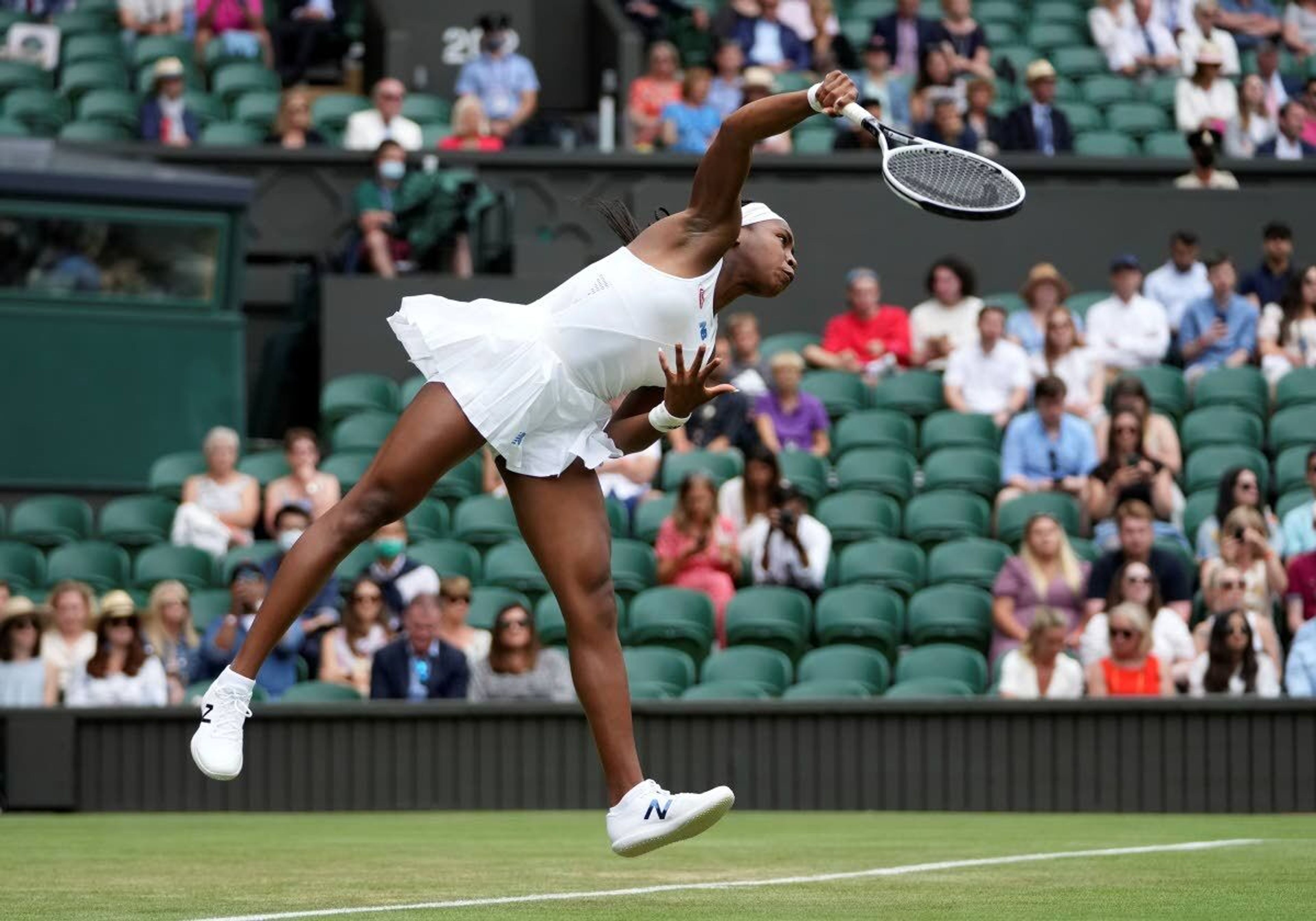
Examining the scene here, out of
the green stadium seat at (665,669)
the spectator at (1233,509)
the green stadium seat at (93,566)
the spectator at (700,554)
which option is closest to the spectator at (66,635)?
the green stadium seat at (93,566)

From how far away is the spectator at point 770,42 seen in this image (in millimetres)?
17344

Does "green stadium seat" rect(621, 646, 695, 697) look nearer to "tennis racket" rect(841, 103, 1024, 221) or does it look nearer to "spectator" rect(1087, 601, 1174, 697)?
"spectator" rect(1087, 601, 1174, 697)

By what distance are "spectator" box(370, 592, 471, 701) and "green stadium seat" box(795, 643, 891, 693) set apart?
169 centimetres

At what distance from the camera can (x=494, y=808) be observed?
11125 mm

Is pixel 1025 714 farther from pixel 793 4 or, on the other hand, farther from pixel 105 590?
pixel 793 4

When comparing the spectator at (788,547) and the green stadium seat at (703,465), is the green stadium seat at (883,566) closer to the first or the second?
the spectator at (788,547)

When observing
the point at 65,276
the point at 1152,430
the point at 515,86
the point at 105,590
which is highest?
the point at 515,86

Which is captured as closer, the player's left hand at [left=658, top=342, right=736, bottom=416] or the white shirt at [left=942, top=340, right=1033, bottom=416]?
the player's left hand at [left=658, top=342, right=736, bottom=416]

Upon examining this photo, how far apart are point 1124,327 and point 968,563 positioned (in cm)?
259

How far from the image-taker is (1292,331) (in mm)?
14281

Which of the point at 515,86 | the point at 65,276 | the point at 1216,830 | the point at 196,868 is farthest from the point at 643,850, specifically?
the point at 515,86

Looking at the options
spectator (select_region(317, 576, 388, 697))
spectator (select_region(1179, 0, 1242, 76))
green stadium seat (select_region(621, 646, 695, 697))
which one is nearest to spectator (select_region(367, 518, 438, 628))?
spectator (select_region(317, 576, 388, 697))

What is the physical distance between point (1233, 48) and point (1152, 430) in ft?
18.6

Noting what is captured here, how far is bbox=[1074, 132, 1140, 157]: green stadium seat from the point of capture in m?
16.9
